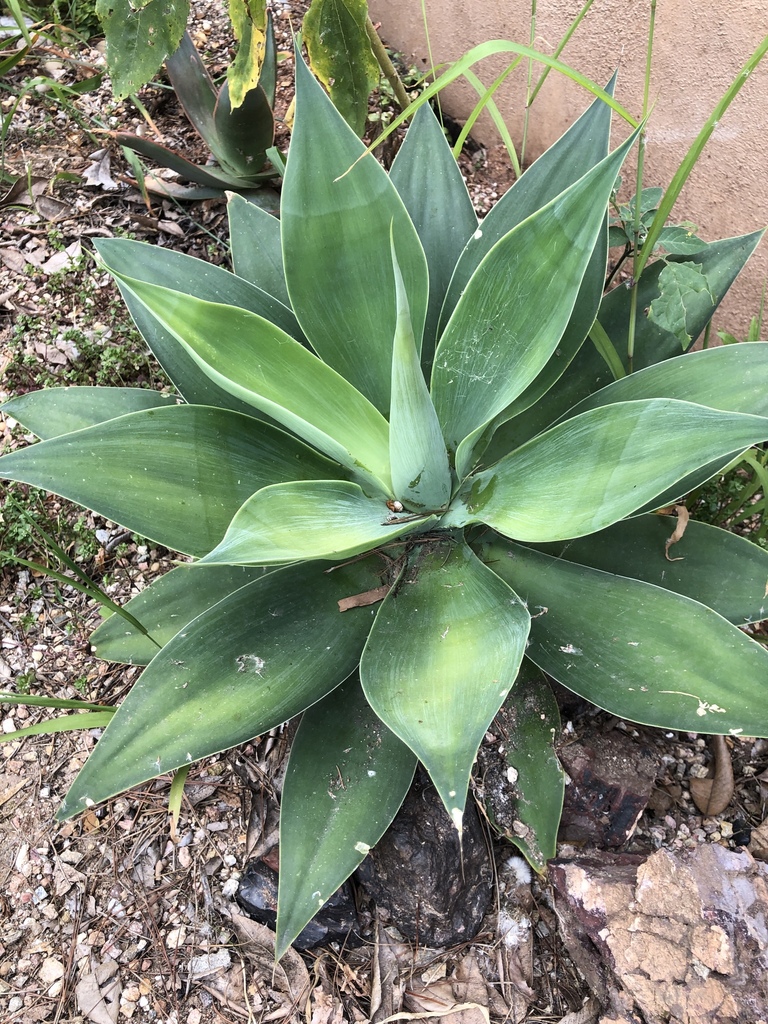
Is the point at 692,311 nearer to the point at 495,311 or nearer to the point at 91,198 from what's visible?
the point at 495,311

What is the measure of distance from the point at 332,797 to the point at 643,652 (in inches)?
18.9

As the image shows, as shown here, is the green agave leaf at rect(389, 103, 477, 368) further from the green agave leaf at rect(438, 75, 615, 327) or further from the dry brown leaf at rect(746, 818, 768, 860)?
the dry brown leaf at rect(746, 818, 768, 860)

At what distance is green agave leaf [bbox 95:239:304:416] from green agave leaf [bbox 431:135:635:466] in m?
0.34

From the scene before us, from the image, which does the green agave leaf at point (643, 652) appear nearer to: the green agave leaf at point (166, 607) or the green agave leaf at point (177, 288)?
the green agave leaf at point (166, 607)

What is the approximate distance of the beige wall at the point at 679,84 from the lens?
1.42 m

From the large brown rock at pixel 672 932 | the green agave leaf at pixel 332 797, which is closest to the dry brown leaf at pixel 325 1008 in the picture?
the green agave leaf at pixel 332 797

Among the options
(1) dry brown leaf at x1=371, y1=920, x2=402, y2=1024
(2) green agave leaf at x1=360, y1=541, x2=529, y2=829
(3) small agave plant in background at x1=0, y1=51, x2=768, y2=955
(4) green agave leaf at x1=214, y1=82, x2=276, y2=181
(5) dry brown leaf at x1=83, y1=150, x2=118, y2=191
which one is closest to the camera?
(2) green agave leaf at x1=360, y1=541, x2=529, y2=829

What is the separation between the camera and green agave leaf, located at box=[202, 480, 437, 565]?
894 millimetres

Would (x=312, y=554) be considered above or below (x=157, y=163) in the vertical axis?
below

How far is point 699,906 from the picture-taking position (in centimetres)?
106

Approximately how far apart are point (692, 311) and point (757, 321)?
432 mm

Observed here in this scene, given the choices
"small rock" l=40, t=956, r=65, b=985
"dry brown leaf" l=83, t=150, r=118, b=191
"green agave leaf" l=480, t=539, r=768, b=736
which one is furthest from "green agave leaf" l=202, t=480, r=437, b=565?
"dry brown leaf" l=83, t=150, r=118, b=191

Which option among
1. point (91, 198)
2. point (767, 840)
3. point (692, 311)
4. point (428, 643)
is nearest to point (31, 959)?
point (428, 643)

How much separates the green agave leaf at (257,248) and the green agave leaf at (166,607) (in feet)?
1.59
